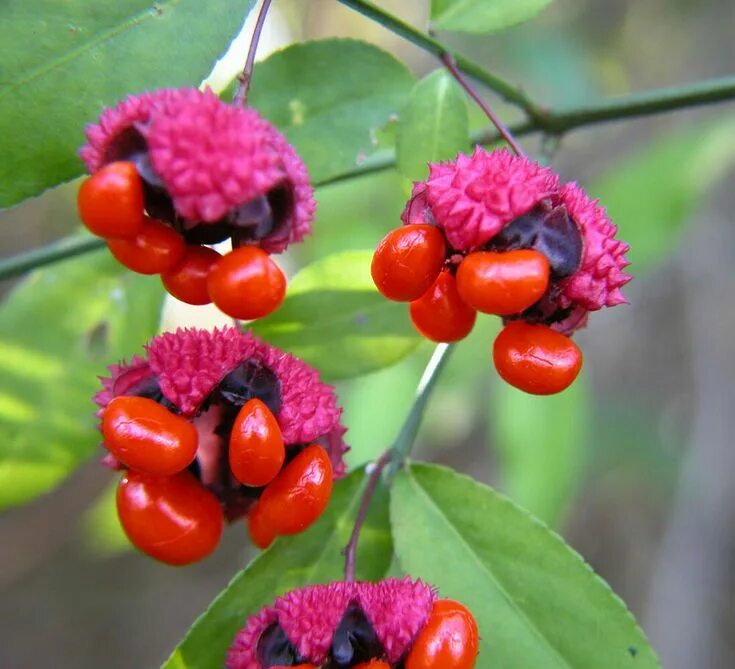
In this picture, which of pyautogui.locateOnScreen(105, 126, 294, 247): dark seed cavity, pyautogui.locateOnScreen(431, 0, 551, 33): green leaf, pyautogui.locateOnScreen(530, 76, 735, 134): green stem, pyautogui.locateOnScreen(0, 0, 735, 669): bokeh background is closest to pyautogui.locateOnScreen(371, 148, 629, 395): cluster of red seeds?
pyautogui.locateOnScreen(105, 126, 294, 247): dark seed cavity

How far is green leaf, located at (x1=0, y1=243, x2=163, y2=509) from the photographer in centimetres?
176

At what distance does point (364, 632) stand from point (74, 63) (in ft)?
2.62

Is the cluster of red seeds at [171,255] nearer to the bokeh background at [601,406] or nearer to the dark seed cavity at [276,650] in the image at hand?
the dark seed cavity at [276,650]

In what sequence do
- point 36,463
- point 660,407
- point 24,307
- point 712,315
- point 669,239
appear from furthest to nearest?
point 660,407 → point 712,315 → point 669,239 → point 24,307 → point 36,463

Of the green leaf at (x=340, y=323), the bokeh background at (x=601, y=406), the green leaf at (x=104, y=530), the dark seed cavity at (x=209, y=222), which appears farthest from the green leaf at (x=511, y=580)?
the green leaf at (x=104, y=530)

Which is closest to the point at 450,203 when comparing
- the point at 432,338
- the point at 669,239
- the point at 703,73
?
the point at 432,338

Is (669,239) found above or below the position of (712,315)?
below

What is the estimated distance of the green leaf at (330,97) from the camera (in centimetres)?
146

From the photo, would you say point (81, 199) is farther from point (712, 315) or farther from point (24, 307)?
point (712, 315)

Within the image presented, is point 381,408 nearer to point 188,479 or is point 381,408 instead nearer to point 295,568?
point 295,568

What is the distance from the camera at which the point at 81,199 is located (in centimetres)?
101

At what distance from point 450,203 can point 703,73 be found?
3767 mm

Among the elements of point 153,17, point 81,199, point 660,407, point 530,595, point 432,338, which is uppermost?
point 660,407

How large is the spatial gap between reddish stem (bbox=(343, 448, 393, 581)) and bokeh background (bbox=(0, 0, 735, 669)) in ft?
3.94
